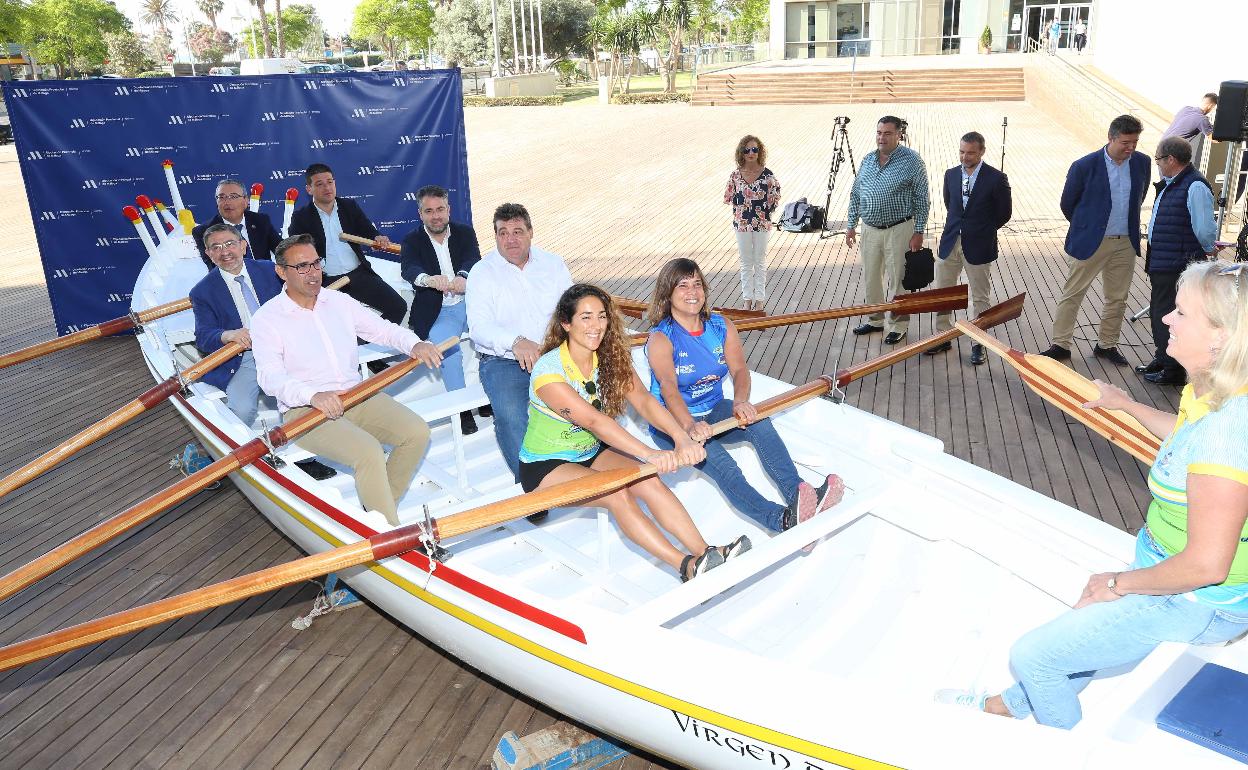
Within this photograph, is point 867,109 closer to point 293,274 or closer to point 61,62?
point 293,274

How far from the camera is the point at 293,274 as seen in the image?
172 inches

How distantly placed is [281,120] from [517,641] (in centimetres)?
746

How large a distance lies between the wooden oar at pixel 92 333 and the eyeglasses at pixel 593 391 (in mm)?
3447

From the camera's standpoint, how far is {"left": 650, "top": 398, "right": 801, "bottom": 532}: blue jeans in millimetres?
4062

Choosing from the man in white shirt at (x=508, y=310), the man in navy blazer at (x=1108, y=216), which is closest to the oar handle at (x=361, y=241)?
the man in white shirt at (x=508, y=310)

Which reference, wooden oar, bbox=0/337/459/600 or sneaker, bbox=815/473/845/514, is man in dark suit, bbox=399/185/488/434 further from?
sneaker, bbox=815/473/845/514

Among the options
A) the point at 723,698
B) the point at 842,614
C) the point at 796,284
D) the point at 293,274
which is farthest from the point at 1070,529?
the point at 796,284

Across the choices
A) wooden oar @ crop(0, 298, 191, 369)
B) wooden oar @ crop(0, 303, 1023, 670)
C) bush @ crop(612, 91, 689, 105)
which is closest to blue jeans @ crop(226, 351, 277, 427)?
wooden oar @ crop(0, 298, 191, 369)

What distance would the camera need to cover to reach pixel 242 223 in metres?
6.49

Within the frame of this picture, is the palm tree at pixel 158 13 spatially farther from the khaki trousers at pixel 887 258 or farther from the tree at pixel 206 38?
the khaki trousers at pixel 887 258

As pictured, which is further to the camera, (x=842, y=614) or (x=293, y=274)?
(x=293, y=274)

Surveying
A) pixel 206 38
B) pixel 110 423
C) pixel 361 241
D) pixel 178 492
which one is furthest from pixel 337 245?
pixel 206 38

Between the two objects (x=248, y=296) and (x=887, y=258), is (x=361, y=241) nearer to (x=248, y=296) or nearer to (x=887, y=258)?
(x=248, y=296)

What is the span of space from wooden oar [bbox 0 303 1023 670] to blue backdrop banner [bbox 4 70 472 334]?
648 cm
